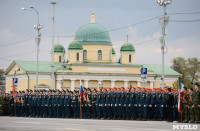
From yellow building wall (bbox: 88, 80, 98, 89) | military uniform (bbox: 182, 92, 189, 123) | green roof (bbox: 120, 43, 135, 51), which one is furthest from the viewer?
green roof (bbox: 120, 43, 135, 51)

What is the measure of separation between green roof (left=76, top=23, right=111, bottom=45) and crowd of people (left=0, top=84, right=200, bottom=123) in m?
59.5

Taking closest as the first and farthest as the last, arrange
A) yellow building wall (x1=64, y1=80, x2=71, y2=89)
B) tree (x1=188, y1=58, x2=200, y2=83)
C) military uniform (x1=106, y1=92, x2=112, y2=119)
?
military uniform (x1=106, y1=92, x2=112, y2=119) → yellow building wall (x1=64, y1=80, x2=71, y2=89) → tree (x1=188, y1=58, x2=200, y2=83)

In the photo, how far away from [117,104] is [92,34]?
6616cm

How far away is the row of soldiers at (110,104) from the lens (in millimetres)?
27031

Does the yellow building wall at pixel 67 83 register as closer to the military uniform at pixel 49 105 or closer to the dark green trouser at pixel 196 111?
the military uniform at pixel 49 105

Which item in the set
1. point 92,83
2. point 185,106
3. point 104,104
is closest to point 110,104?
point 104,104

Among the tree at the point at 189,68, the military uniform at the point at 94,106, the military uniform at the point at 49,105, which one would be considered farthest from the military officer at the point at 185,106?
the tree at the point at 189,68

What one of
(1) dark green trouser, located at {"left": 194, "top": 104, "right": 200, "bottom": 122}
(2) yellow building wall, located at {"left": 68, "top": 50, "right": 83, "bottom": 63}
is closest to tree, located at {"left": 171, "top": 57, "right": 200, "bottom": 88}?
(2) yellow building wall, located at {"left": 68, "top": 50, "right": 83, "bottom": 63}

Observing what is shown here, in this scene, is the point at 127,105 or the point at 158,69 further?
the point at 158,69

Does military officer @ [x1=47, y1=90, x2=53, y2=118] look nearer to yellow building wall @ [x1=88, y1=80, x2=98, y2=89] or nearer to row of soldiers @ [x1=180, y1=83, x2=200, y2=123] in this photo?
row of soldiers @ [x1=180, y1=83, x2=200, y2=123]

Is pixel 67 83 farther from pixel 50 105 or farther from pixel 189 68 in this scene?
pixel 50 105

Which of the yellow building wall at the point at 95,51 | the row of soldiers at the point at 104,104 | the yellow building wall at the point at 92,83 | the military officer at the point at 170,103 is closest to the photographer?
the military officer at the point at 170,103

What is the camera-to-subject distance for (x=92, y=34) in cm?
9438

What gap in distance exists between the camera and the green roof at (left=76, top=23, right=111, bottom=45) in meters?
93.9
